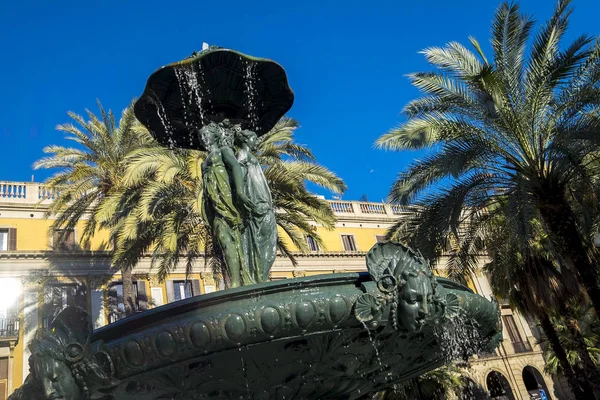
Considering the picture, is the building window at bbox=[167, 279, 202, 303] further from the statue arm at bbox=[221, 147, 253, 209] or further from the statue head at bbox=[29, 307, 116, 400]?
the statue head at bbox=[29, 307, 116, 400]

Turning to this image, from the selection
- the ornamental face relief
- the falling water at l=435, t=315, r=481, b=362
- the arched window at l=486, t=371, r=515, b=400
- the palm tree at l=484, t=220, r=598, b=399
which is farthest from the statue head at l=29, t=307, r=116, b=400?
the arched window at l=486, t=371, r=515, b=400

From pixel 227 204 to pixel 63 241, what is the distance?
23.7 metres

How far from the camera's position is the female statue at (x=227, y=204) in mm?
4863

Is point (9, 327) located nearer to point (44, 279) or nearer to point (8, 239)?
point (44, 279)

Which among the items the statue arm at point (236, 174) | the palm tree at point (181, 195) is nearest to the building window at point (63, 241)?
the palm tree at point (181, 195)

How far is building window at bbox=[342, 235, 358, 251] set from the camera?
115 ft

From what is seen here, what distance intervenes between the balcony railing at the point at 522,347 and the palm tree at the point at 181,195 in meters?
26.8

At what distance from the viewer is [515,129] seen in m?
11.1

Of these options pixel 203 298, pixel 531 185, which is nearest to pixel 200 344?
pixel 203 298

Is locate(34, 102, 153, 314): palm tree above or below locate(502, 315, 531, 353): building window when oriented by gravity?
above

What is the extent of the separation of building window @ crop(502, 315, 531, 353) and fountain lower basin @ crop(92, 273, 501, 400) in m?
37.2

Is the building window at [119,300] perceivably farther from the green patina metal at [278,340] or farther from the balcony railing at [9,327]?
the green patina metal at [278,340]

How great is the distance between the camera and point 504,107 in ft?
36.7

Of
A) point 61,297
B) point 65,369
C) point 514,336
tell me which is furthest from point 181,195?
point 514,336
